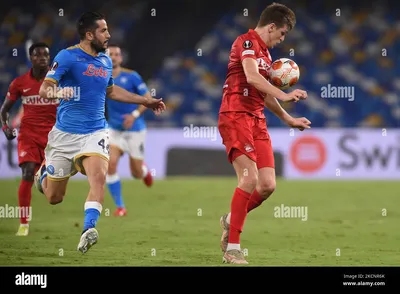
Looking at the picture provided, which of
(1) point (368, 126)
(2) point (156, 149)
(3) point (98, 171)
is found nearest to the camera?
(3) point (98, 171)

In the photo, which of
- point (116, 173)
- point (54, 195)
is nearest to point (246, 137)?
point (54, 195)

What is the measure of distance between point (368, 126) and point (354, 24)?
3664mm

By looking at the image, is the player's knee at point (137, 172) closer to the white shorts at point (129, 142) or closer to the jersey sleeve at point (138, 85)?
the white shorts at point (129, 142)

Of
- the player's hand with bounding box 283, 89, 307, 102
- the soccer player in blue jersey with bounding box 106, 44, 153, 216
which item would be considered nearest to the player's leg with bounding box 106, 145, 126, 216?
the soccer player in blue jersey with bounding box 106, 44, 153, 216

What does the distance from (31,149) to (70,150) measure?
2.34 m

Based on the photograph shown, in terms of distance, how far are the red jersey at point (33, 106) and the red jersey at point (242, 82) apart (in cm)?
318

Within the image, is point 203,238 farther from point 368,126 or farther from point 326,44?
point 326,44

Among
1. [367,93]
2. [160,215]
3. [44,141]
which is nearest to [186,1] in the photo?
[367,93]

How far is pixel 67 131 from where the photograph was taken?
28.2 feet

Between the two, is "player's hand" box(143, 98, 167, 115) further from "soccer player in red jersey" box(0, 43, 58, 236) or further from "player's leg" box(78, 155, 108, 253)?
"soccer player in red jersey" box(0, 43, 58, 236)

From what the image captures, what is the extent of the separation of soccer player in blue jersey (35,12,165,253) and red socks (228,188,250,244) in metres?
1.30

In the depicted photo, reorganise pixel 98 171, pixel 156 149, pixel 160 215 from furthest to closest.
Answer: pixel 156 149, pixel 160 215, pixel 98 171

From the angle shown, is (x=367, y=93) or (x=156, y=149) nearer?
(x=156, y=149)

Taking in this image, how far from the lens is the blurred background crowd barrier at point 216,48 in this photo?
23.9 metres
